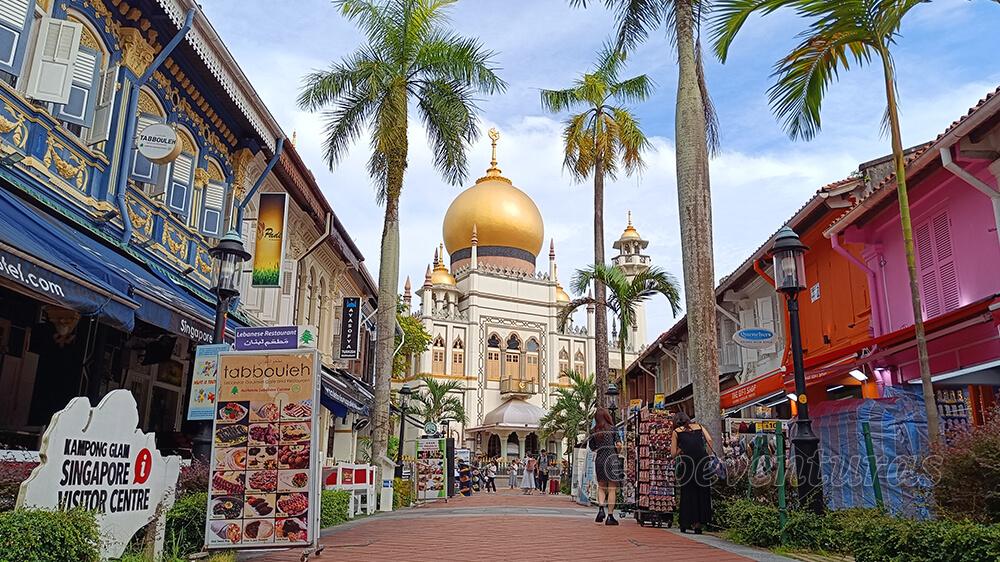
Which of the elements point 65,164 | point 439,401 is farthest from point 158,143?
point 439,401

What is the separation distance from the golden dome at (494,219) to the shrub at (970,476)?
5117cm

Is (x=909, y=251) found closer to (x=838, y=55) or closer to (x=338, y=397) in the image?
(x=838, y=55)

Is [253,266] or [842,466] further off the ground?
[253,266]

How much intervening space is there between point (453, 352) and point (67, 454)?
48.4 metres

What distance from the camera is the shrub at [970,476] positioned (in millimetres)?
5727

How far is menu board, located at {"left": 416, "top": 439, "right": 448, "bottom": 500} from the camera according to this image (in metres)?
22.4

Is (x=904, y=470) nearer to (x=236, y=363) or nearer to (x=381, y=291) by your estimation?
(x=236, y=363)

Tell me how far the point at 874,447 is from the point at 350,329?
→ 15685mm

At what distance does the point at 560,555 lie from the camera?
7820 millimetres

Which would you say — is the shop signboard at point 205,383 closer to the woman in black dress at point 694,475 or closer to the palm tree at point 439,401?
the woman in black dress at point 694,475

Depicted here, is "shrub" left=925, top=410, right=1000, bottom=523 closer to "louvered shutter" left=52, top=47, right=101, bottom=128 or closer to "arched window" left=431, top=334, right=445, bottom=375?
"louvered shutter" left=52, top=47, right=101, bottom=128

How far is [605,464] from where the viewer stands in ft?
40.9

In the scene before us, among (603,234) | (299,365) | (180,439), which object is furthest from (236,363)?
(603,234)

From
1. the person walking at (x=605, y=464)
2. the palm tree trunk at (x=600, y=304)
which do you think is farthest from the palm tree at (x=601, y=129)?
the person walking at (x=605, y=464)
